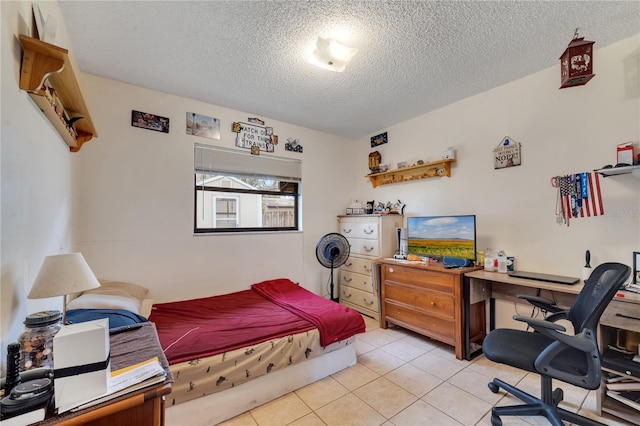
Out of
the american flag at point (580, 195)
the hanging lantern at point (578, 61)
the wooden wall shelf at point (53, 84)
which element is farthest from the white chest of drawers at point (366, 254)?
the wooden wall shelf at point (53, 84)

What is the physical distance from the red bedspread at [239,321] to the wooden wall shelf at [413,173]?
1.89 metres

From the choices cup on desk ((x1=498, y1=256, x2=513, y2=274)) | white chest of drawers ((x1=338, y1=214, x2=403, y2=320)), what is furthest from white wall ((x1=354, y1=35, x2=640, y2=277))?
white chest of drawers ((x1=338, y1=214, x2=403, y2=320))

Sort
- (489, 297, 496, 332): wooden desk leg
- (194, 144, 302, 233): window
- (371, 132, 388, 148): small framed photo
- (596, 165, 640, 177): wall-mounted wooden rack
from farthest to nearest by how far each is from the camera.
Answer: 1. (371, 132, 388, 148): small framed photo
2. (194, 144, 302, 233): window
3. (489, 297, 496, 332): wooden desk leg
4. (596, 165, 640, 177): wall-mounted wooden rack

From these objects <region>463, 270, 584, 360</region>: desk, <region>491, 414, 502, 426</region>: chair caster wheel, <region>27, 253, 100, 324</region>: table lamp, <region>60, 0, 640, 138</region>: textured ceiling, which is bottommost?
<region>491, 414, 502, 426</region>: chair caster wheel

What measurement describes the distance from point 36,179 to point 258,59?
165 cm

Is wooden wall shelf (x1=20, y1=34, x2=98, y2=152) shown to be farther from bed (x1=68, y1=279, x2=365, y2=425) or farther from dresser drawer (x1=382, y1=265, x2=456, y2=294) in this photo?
dresser drawer (x1=382, y1=265, x2=456, y2=294)

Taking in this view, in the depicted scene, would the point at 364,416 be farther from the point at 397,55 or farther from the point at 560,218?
the point at 397,55

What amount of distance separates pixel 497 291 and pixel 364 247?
4.86 feet

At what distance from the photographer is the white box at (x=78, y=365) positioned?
2.46ft

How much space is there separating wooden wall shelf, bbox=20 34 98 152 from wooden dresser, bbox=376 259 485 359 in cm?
286

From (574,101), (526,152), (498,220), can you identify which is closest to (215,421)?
(498,220)

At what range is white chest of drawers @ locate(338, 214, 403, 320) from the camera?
3.25 metres

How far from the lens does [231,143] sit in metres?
3.07

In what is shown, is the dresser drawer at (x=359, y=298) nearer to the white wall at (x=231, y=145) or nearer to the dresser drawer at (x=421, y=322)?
the dresser drawer at (x=421, y=322)
